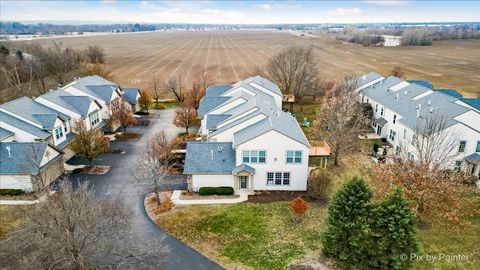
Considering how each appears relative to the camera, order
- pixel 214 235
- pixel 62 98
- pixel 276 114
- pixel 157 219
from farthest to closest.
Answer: pixel 62 98 → pixel 276 114 → pixel 157 219 → pixel 214 235

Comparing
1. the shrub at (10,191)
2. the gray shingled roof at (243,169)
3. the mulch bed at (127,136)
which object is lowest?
the shrub at (10,191)

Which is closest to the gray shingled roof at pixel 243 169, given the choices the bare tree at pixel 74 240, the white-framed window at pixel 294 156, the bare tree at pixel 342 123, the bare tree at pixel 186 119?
the white-framed window at pixel 294 156

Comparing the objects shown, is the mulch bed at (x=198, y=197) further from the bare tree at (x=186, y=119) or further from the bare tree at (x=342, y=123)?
the bare tree at (x=186, y=119)

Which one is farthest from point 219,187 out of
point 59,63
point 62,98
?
point 59,63

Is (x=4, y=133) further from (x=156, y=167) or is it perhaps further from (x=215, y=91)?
(x=215, y=91)

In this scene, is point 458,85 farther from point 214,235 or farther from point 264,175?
point 214,235
